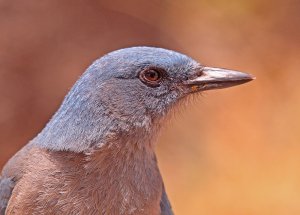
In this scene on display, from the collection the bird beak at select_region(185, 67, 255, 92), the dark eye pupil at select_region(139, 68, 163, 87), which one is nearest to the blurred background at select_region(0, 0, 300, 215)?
the bird beak at select_region(185, 67, 255, 92)

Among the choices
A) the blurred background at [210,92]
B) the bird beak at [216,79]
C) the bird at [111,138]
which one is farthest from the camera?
the blurred background at [210,92]

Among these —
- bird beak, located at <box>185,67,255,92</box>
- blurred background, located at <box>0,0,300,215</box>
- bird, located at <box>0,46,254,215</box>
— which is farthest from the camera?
blurred background, located at <box>0,0,300,215</box>

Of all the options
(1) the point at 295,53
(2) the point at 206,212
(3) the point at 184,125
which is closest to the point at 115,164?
(2) the point at 206,212

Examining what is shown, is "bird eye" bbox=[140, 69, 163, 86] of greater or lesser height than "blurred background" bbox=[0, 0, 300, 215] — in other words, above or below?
below

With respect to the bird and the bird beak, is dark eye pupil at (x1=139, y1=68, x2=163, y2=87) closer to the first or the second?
the bird

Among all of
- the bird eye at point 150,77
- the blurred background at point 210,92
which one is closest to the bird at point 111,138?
the bird eye at point 150,77

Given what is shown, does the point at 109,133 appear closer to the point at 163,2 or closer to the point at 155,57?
the point at 155,57

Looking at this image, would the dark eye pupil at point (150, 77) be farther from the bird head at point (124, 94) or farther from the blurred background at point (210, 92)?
the blurred background at point (210, 92)

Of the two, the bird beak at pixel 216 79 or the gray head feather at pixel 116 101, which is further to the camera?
the bird beak at pixel 216 79
